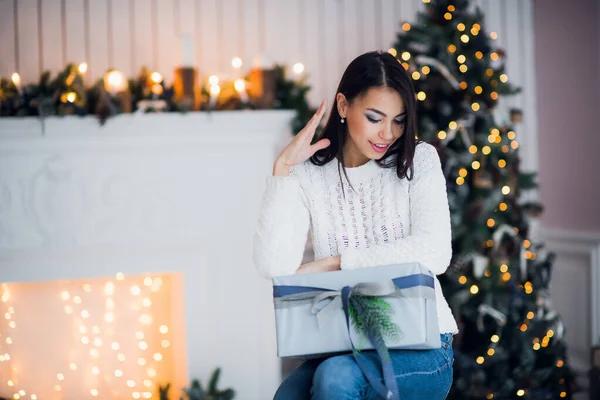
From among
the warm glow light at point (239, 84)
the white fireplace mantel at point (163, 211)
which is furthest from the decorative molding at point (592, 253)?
the warm glow light at point (239, 84)

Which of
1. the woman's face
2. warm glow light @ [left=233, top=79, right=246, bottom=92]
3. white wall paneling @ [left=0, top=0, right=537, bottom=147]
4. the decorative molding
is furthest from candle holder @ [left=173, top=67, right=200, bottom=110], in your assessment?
the decorative molding

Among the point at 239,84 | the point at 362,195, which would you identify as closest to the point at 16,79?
the point at 239,84

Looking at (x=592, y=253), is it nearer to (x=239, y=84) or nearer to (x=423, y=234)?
(x=239, y=84)

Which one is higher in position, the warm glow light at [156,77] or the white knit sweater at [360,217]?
the warm glow light at [156,77]

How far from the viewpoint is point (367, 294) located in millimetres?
1488

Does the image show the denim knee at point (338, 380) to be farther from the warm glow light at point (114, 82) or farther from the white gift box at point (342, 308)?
the warm glow light at point (114, 82)

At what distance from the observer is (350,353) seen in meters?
1.58

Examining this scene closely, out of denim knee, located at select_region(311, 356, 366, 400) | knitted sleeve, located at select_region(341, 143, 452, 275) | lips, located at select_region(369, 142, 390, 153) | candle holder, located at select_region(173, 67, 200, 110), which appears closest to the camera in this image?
denim knee, located at select_region(311, 356, 366, 400)

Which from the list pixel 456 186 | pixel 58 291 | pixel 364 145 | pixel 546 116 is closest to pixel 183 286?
pixel 58 291

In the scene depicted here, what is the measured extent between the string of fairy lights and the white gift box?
171 centimetres

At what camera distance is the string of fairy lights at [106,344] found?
10.4ft

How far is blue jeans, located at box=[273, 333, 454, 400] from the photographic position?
1476mm

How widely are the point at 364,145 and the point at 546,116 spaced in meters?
2.51

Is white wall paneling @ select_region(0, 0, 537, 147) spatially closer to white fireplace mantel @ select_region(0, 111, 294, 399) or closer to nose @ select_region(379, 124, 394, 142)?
white fireplace mantel @ select_region(0, 111, 294, 399)
